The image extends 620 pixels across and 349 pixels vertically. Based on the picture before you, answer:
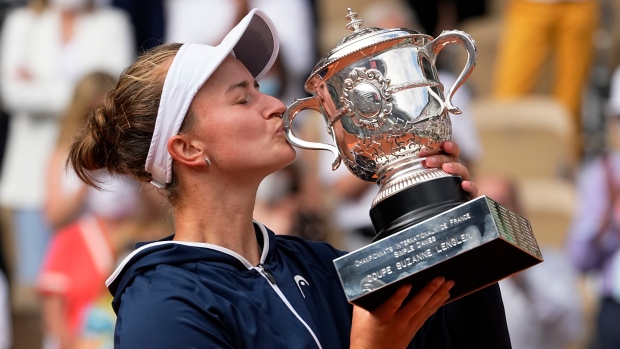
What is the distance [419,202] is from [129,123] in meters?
0.60

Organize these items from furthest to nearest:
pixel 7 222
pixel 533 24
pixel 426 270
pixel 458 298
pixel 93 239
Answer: pixel 533 24, pixel 7 222, pixel 93 239, pixel 458 298, pixel 426 270

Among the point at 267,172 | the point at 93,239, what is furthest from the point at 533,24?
the point at 267,172

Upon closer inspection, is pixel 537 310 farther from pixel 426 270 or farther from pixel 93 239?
pixel 426 270

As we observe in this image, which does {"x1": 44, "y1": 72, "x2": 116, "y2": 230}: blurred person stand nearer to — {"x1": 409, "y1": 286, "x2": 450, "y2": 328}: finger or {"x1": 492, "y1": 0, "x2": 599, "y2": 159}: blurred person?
{"x1": 492, "y1": 0, "x2": 599, "y2": 159}: blurred person

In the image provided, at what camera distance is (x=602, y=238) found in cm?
491

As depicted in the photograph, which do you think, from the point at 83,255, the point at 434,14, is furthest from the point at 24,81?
the point at 434,14

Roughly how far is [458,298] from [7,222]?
4.07 m

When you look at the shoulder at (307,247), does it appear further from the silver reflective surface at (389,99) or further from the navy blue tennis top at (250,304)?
the silver reflective surface at (389,99)

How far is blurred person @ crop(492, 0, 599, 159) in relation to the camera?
21.5ft

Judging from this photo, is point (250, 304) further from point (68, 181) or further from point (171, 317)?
point (68, 181)

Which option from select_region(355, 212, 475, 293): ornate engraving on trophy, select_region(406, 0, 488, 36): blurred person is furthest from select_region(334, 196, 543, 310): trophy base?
select_region(406, 0, 488, 36): blurred person

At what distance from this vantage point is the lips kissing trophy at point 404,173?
6.76 ft

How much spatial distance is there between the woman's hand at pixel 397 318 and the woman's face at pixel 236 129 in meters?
0.36

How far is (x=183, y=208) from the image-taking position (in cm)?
234
